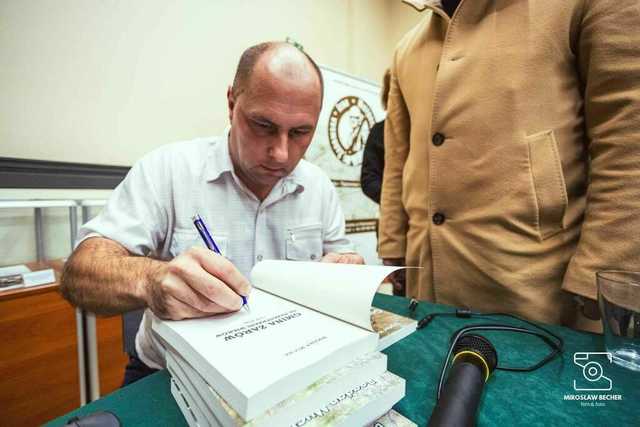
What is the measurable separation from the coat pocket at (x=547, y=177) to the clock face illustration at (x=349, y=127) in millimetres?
2010

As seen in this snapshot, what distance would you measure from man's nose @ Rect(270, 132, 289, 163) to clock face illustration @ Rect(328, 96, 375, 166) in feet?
6.24

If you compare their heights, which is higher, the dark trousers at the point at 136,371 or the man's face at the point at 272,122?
the man's face at the point at 272,122

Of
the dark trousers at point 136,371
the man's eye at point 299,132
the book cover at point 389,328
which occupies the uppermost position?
the man's eye at point 299,132

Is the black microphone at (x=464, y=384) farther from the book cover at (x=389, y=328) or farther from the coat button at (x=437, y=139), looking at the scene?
the coat button at (x=437, y=139)

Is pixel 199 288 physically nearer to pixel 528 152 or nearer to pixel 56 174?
pixel 528 152

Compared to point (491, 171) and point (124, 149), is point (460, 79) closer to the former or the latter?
point (491, 171)

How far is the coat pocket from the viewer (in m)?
0.76

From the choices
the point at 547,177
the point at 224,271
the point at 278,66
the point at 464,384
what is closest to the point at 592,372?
the point at 464,384

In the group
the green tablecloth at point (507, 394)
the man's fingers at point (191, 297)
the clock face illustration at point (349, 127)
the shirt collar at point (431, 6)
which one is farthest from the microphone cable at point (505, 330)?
the clock face illustration at point (349, 127)

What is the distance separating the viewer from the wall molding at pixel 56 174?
1.54m

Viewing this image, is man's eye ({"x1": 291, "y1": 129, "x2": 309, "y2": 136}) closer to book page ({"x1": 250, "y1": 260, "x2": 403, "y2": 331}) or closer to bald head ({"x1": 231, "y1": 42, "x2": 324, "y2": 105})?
bald head ({"x1": 231, "y1": 42, "x2": 324, "y2": 105})

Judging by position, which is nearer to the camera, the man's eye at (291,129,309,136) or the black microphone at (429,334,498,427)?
the black microphone at (429,334,498,427)

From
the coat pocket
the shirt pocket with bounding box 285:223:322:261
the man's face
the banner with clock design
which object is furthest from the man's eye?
the banner with clock design

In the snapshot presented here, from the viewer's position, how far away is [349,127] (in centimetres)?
286
